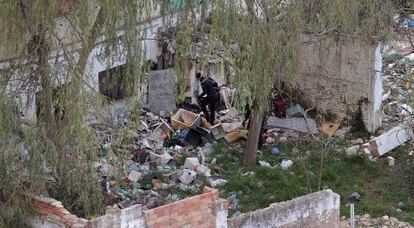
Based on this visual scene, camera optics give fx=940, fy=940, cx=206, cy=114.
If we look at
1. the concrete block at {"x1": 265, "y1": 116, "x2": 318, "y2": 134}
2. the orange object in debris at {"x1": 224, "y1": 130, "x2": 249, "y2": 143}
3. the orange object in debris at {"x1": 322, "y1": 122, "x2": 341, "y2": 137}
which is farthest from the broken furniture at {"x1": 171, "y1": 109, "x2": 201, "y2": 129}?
the orange object in debris at {"x1": 322, "y1": 122, "x2": 341, "y2": 137}

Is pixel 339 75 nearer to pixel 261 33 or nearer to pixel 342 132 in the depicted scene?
pixel 342 132

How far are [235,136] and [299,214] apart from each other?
5.22 metres

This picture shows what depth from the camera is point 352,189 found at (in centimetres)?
1462

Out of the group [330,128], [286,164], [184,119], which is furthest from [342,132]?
[184,119]

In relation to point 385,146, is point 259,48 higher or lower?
higher

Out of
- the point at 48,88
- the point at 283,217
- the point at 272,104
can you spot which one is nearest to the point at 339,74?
the point at 272,104

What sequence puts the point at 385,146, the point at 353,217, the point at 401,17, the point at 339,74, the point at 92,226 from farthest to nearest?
the point at 401,17 < the point at 339,74 < the point at 385,146 < the point at 353,217 < the point at 92,226

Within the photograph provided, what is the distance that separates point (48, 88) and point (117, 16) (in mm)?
1241

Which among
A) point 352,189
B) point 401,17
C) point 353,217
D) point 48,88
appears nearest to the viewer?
point 48,88

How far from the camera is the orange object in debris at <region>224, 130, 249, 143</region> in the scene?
16766 millimetres

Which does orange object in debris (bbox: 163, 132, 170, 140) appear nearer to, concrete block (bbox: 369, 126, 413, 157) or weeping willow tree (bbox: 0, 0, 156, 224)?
concrete block (bbox: 369, 126, 413, 157)

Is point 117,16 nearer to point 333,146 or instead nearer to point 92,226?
point 92,226

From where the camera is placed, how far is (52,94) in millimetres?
11352

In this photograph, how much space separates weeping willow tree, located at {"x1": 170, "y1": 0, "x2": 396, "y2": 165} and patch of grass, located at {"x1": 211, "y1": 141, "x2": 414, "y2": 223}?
3.29 ft
